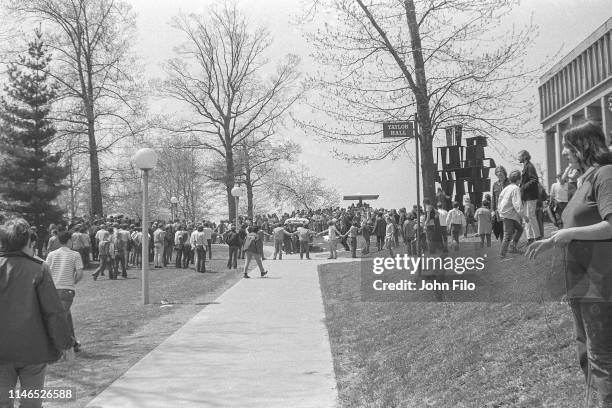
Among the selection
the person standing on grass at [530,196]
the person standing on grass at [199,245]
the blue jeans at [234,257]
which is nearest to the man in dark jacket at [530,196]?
the person standing on grass at [530,196]

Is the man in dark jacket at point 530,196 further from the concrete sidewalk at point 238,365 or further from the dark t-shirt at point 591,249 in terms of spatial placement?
the dark t-shirt at point 591,249

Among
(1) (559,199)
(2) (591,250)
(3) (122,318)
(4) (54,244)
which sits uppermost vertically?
(1) (559,199)

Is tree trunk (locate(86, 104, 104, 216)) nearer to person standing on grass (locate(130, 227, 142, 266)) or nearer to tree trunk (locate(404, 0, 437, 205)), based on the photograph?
person standing on grass (locate(130, 227, 142, 266))

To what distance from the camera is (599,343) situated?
11.9 ft

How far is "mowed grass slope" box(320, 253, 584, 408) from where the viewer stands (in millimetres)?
5016

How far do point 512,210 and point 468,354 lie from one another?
269 inches

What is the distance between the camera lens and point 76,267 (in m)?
8.84

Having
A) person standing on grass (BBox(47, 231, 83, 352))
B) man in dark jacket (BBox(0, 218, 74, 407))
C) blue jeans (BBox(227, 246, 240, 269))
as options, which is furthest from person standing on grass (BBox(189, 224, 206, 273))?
man in dark jacket (BBox(0, 218, 74, 407))

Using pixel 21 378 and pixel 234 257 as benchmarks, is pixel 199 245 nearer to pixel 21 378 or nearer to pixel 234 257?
pixel 234 257

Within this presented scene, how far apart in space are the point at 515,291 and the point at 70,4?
104ft

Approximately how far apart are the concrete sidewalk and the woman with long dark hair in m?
2.97

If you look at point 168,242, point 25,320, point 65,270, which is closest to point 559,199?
point 65,270

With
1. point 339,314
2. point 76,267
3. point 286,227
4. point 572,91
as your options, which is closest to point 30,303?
point 76,267

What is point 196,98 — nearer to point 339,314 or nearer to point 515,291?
point 339,314
